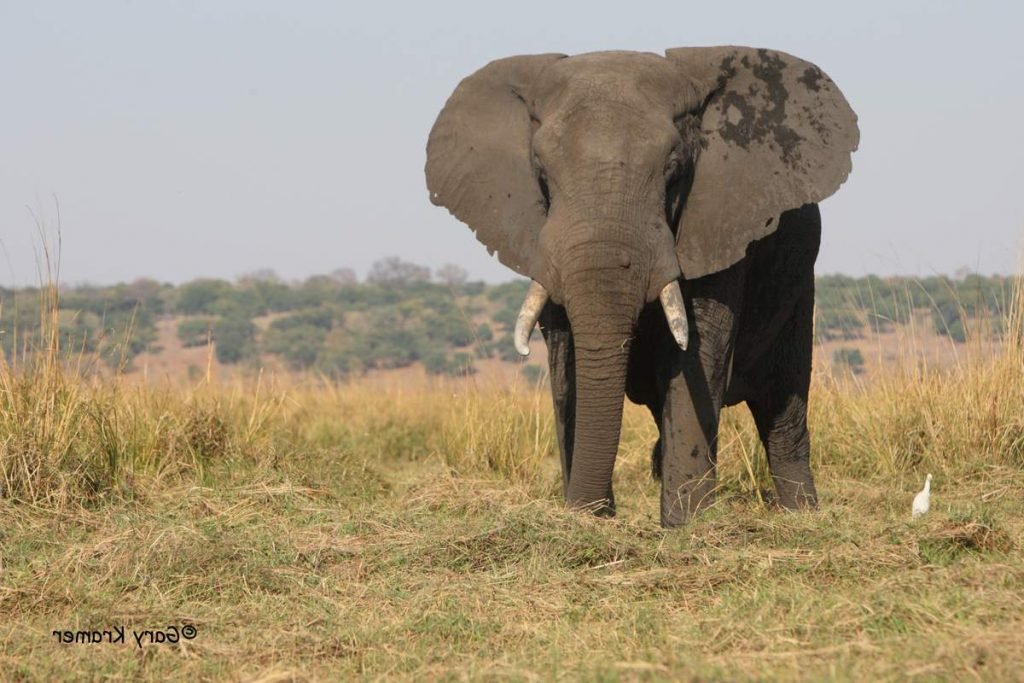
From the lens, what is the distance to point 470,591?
5.70 meters

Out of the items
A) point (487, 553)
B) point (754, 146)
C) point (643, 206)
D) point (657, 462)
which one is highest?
point (754, 146)

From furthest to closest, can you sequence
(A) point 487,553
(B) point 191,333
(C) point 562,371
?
(B) point 191,333, (C) point 562,371, (A) point 487,553

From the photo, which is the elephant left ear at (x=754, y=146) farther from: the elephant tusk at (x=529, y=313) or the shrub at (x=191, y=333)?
the shrub at (x=191, y=333)

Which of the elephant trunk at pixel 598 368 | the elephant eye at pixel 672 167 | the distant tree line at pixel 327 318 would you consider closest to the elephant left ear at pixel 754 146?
the elephant eye at pixel 672 167

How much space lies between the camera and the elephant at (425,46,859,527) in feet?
20.7

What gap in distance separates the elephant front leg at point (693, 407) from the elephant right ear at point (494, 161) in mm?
814

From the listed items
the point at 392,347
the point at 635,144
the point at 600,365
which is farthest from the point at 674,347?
the point at 392,347

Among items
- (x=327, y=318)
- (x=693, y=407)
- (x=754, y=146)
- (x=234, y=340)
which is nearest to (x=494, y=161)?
(x=754, y=146)

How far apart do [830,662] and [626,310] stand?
2220mm

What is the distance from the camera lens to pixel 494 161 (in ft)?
23.5

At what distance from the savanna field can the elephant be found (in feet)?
1.64

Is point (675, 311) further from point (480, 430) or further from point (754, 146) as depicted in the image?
point (480, 430)

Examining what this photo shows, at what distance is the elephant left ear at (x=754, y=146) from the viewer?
6.75 metres

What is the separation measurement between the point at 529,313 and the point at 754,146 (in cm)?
146
